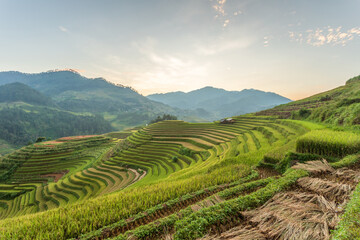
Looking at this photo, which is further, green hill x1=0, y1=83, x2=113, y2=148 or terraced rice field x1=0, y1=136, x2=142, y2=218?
green hill x1=0, y1=83, x2=113, y2=148

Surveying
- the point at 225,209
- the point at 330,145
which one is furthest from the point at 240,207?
the point at 330,145

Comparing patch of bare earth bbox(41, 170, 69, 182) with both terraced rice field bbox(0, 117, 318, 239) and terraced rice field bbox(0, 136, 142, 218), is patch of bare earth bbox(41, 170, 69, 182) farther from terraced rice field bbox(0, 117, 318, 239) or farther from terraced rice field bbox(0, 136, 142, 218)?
terraced rice field bbox(0, 117, 318, 239)

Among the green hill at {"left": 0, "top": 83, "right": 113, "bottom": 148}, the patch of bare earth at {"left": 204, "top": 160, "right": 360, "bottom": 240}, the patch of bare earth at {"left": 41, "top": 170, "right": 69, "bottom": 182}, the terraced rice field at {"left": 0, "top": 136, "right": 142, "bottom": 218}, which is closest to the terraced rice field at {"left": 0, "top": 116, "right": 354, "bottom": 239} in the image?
the patch of bare earth at {"left": 204, "top": 160, "right": 360, "bottom": 240}

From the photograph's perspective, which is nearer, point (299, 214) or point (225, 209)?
point (299, 214)

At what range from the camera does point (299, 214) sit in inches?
184

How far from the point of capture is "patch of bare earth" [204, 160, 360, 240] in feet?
13.1

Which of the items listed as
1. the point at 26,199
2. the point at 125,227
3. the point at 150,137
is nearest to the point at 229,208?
the point at 125,227

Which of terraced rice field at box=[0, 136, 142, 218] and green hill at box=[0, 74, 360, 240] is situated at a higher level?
green hill at box=[0, 74, 360, 240]

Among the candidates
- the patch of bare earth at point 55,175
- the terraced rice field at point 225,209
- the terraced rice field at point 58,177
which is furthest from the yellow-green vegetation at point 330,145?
the patch of bare earth at point 55,175

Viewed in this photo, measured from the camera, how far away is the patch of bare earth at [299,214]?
13.1 feet

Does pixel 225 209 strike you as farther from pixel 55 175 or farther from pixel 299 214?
pixel 55 175

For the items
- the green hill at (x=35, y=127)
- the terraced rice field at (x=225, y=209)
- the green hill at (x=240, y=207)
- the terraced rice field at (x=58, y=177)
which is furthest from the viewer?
the green hill at (x=35, y=127)

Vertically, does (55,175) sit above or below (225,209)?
below

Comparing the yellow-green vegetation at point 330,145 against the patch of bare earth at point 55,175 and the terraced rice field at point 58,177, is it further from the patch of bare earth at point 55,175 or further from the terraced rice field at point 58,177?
the patch of bare earth at point 55,175
